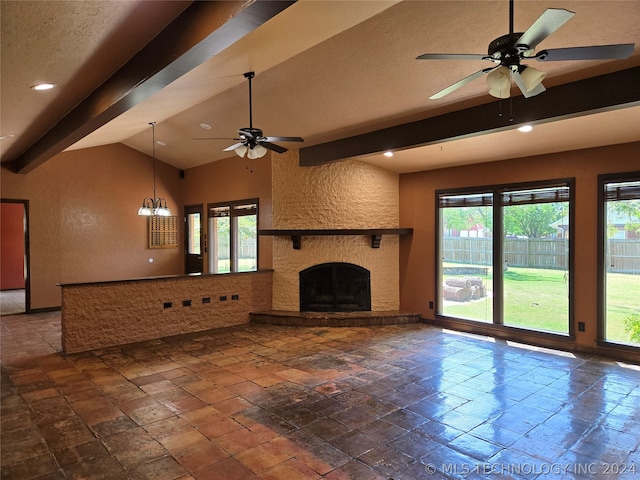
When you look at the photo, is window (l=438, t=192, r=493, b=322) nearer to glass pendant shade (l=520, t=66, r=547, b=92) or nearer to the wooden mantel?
the wooden mantel

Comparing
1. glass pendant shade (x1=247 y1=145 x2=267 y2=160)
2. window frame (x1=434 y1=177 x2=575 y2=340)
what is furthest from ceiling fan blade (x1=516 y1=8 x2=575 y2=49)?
window frame (x1=434 y1=177 x2=575 y2=340)

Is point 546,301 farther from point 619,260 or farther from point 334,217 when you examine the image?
point 334,217

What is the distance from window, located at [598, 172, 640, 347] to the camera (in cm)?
488

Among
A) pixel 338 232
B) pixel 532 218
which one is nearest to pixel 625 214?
pixel 532 218

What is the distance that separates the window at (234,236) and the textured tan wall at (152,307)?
96 centimetres

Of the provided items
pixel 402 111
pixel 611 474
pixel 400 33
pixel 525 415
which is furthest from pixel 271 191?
pixel 611 474

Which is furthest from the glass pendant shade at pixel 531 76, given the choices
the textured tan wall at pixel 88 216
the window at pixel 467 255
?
the textured tan wall at pixel 88 216

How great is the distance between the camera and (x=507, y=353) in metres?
5.24

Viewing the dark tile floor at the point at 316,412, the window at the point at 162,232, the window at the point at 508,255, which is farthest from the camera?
the window at the point at 162,232

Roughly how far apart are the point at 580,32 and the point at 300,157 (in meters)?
4.48

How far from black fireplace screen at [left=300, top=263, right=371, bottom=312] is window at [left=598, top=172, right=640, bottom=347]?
346 cm

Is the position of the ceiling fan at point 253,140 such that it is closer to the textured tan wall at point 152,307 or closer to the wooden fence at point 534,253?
the textured tan wall at point 152,307

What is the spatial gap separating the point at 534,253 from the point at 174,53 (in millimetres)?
5279

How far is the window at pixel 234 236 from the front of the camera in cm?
789
